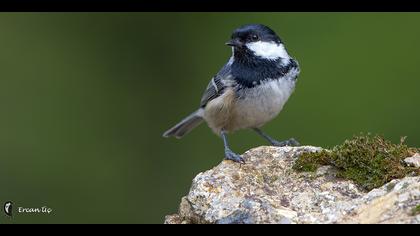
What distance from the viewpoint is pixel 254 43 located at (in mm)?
5301


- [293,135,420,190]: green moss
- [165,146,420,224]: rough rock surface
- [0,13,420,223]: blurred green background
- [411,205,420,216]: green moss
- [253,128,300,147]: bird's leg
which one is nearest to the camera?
[411,205,420,216]: green moss

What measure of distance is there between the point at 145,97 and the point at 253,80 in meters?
3.73

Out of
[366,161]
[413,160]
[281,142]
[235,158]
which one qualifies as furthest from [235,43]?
[413,160]

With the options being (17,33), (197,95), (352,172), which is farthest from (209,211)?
(17,33)

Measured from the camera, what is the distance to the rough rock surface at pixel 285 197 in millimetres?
3145

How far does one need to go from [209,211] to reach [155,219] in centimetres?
441

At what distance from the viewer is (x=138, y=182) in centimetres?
815

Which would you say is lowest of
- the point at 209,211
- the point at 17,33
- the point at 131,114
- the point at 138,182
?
the point at 209,211

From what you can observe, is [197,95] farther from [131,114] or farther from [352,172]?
[352,172]

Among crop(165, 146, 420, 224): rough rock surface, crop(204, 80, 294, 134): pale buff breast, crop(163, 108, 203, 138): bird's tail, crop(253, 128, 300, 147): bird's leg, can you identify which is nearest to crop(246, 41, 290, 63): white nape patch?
crop(204, 80, 294, 134): pale buff breast

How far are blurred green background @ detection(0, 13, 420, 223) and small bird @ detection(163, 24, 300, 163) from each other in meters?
1.56

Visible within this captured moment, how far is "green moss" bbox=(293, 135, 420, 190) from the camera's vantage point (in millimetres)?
3637

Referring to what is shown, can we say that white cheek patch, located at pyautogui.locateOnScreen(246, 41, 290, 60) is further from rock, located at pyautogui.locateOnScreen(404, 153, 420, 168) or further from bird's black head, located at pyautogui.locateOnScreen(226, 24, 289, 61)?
rock, located at pyautogui.locateOnScreen(404, 153, 420, 168)

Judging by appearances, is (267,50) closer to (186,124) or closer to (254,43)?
(254,43)
